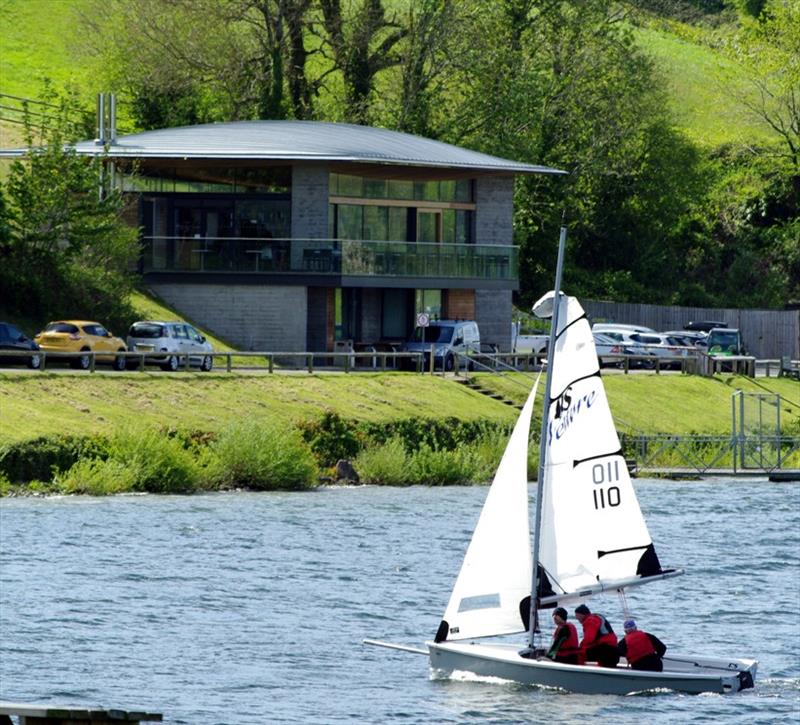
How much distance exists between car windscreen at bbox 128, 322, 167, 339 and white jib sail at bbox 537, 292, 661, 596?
36973mm

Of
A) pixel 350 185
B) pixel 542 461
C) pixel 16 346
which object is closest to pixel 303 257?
pixel 350 185

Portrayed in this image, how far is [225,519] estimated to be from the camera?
154 feet

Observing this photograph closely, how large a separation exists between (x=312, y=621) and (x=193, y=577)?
4.69 meters

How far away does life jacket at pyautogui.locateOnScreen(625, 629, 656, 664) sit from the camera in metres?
28.2

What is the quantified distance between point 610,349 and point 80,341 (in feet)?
85.1

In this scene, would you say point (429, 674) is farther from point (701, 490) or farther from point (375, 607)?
point (701, 490)

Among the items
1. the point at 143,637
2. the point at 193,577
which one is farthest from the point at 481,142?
the point at 143,637

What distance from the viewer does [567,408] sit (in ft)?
96.2

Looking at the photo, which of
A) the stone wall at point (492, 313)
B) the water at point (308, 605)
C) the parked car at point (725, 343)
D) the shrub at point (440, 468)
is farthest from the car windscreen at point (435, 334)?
the water at point (308, 605)

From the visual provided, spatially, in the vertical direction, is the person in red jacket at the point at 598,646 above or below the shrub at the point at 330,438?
below

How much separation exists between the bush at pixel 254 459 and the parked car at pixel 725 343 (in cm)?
3650

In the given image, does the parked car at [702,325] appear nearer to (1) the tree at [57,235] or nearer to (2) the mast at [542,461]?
(1) the tree at [57,235]

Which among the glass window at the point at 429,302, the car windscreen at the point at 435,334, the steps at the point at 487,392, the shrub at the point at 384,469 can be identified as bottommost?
the shrub at the point at 384,469

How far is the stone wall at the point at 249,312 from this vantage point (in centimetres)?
7306
